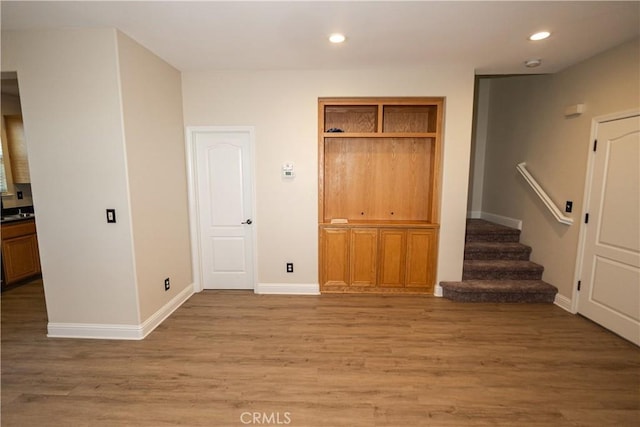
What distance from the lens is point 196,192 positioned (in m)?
3.60

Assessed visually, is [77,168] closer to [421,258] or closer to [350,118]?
[350,118]

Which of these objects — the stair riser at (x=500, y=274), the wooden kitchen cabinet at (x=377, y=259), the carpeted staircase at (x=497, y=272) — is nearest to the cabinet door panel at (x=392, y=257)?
the wooden kitchen cabinet at (x=377, y=259)

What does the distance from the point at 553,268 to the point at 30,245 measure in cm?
709

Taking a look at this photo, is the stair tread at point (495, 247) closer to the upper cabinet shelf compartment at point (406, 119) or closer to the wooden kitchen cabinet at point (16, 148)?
the upper cabinet shelf compartment at point (406, 119)

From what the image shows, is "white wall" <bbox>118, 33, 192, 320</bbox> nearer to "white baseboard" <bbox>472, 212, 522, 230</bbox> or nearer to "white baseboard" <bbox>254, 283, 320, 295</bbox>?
"white baseboard" <bbox>254, 283, 320, 295</bbox>

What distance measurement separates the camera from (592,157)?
9.68 feet

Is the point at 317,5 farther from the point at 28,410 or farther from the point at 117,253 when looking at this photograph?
the point at 28,410

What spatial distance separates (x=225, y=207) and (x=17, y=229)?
9.86 ft

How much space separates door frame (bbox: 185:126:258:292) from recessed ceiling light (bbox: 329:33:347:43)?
4.51 feet

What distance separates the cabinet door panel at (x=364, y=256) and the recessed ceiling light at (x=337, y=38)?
6.72 feet

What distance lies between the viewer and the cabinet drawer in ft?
12.4

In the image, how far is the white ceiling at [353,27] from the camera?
204 cm

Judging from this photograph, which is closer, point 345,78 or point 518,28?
point 518,28

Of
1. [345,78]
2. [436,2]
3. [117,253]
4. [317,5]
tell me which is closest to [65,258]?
[117,253]
